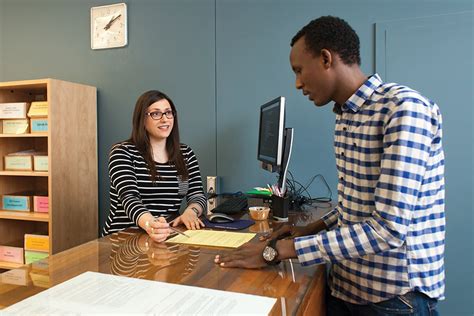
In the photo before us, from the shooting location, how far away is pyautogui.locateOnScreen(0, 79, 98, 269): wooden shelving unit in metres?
2.68

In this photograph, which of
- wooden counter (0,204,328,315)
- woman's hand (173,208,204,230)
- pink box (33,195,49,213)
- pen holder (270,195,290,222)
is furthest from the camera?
pink box (33,195,49,213)

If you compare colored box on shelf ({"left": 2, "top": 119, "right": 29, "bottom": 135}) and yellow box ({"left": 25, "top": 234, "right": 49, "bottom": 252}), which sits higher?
colored box on shelf ({"left": 2, "top": 119, "right": 29, "bottom": 135})

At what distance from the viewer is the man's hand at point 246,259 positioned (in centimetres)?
104

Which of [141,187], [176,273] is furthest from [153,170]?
[176,273]

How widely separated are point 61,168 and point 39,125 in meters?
0.36

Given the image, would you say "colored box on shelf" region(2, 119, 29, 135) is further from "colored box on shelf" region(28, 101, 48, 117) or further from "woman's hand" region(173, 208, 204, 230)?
"woman's hand" region(173, 208, 204, 230)

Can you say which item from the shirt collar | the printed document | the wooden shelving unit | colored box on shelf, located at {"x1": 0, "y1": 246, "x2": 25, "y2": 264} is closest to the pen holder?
the shirt collar

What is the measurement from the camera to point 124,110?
9.84 feet

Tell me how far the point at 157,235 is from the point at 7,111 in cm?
216

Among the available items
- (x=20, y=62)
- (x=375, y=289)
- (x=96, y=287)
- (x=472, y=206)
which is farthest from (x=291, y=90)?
(x=20, y=62)

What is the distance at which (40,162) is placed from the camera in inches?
110

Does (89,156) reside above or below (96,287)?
above

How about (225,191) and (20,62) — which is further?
(20,62)

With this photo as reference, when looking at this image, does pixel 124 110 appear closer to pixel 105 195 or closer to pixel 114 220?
pixel 105 195
